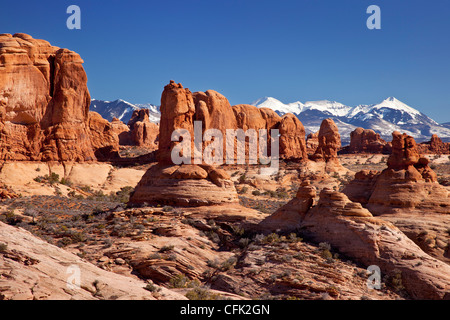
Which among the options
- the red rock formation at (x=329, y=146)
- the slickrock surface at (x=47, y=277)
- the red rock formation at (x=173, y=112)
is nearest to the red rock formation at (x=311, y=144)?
the red rock formation at (x=329, y=146)

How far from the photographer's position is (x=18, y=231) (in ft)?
52.5

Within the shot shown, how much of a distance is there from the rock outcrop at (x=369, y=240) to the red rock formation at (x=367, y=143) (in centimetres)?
7849

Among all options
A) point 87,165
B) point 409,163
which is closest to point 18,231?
point 409,163

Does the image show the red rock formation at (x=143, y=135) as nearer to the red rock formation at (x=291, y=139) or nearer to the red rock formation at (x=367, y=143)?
the red rock formation at (x=291, y=139)

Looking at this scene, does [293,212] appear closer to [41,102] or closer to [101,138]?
[41,102]

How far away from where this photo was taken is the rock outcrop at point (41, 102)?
44250 millimetres

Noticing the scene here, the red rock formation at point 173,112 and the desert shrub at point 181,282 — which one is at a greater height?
the red rock formation at point 173,112

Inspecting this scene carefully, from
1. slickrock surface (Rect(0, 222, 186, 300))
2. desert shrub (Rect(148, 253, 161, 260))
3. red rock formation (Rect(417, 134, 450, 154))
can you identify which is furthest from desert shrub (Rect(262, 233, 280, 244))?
red rock formation (Rect(417, 134, 450, 154))

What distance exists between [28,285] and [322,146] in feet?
193

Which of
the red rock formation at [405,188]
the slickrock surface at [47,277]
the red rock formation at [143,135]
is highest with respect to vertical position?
the red rock formation at [143,135]

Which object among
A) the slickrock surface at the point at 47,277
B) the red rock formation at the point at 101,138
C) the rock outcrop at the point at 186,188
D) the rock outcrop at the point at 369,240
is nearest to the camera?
the slickrock surface at the point at 47,277

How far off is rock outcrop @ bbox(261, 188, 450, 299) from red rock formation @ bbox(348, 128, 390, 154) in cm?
7849
